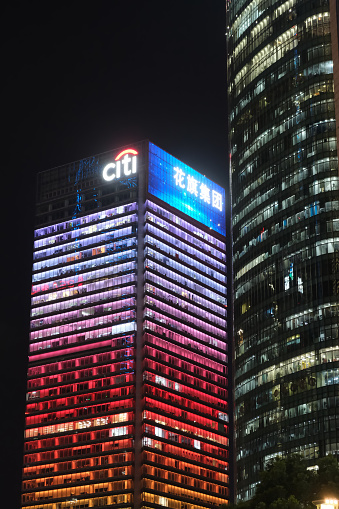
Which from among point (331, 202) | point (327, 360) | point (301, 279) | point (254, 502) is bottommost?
point (254, 502)

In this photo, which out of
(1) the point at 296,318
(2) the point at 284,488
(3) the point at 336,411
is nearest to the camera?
(2) the point at 284,488

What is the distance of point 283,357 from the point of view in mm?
199375

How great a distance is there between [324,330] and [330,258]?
44.0 ft

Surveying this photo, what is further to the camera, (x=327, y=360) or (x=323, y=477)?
(x=327, y=360)

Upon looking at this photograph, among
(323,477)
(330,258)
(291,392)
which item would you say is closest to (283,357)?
(291,392)

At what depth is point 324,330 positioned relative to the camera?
193 metres

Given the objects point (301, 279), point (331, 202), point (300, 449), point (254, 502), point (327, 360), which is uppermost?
point (331, 202)

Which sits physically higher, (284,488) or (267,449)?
(267,449)

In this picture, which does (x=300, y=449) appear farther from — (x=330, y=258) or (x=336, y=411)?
(x=330, y=258)

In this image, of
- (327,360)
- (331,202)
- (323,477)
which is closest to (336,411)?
(327,360)

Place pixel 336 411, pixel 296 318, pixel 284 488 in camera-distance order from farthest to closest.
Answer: pixel 296 318 → pixel 336 411 → pixel 284 488

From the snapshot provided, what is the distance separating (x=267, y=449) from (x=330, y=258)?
121ft

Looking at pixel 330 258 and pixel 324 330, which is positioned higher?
pixel 330 258

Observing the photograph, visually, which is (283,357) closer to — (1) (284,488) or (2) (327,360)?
(2) (327,360)
